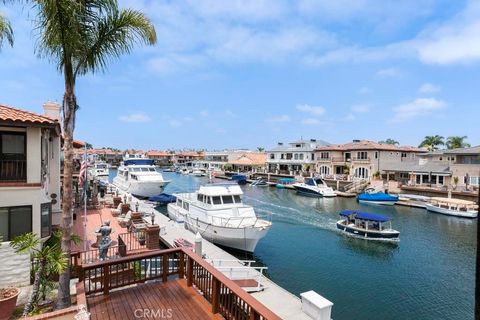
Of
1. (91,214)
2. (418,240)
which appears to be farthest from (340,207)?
(91,214)

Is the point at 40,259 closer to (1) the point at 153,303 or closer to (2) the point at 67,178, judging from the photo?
(2) the point at 67,178

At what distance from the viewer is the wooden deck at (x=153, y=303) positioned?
19.4 feet

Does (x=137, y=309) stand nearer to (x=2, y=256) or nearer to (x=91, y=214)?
(x=2, y=256)

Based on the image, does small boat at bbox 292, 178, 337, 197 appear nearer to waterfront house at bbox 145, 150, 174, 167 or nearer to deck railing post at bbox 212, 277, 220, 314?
deck railing post at bbox 212, 277, 220, 314

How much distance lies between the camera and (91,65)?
24.3ft

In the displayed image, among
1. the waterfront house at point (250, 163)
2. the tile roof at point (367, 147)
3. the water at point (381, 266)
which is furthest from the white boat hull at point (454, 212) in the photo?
the waterfront house at point (250, 163)

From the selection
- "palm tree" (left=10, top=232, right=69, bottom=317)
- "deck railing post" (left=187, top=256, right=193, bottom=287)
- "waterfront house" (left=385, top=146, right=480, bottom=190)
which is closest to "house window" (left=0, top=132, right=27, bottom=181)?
"palm tree" (left=10, top=232, right=69, bottom=317)

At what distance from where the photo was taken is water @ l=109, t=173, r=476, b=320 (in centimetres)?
1334

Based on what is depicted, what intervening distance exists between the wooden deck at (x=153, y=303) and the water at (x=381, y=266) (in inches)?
334

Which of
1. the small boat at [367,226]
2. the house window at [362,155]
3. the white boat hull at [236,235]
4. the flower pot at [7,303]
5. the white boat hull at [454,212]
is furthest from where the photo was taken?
the house window at [362,155]

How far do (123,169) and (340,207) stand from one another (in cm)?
3139

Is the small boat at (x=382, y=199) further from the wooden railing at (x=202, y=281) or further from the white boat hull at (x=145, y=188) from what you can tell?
the wooden railing at (x=202, y=281)

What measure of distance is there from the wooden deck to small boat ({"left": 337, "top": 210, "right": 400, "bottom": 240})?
19.6 m

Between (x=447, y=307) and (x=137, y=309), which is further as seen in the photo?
(x=447, y=307)
